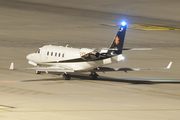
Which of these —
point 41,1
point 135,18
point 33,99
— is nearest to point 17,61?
point 33,99

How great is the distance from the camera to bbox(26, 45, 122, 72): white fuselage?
47844mm

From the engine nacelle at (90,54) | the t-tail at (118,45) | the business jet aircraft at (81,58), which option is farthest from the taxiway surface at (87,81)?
the t-tail at (118,45)

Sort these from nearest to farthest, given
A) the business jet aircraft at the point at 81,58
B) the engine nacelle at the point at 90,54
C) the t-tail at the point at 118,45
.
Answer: the engine nacelle at the point at 90,54
the business jet aircraft at the point at 81,58
the t-tail at the point at 118,45

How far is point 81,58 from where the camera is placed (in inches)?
1917

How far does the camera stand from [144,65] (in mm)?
63812

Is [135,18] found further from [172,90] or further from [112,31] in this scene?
[172,90]

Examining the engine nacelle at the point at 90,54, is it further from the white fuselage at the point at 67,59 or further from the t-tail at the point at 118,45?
the t-tail at the point at 118,45

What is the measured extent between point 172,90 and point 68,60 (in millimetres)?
11844

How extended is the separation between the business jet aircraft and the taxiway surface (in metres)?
1.45

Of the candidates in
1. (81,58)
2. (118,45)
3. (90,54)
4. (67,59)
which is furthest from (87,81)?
(118,45)

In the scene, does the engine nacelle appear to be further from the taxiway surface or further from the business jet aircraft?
the taxiway surface

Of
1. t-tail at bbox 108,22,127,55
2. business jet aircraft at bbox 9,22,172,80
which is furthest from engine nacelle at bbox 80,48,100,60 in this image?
t-tail at bbox 108,22,127,55

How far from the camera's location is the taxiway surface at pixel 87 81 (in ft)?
112

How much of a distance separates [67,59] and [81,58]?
2.13 m
